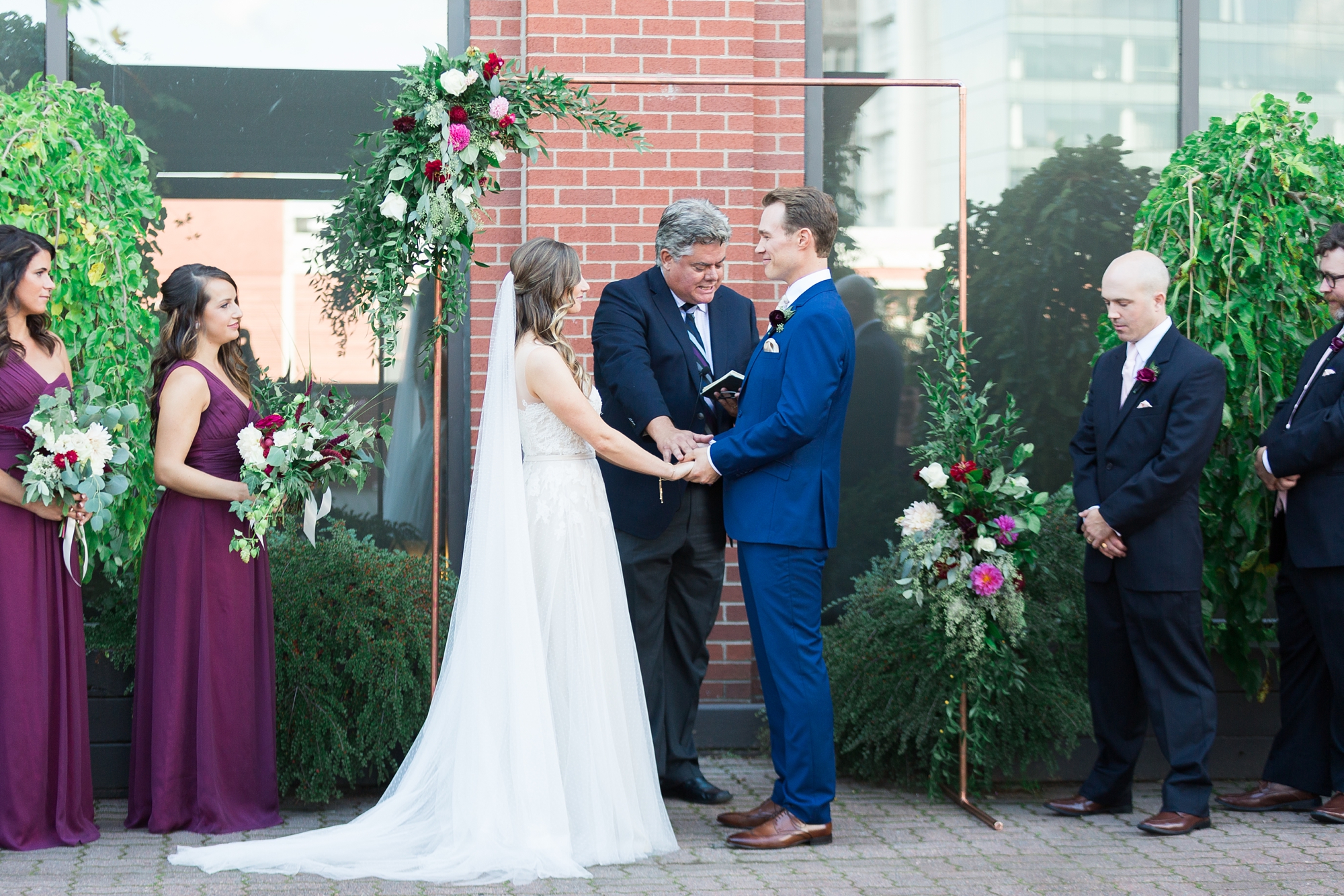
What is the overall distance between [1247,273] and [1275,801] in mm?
1885

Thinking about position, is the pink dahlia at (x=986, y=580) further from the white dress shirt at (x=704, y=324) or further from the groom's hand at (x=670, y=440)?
the white dress shirt at (x=704, y=324)

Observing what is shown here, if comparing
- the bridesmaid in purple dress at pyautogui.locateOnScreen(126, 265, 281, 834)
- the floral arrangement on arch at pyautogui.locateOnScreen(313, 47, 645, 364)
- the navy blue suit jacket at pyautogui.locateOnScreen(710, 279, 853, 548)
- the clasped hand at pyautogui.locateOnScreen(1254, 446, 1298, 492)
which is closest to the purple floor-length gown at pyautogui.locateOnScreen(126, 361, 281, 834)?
the bridesmaid in purple dress at pyautogui.locateOnScreen(126, 265, 281, 834)

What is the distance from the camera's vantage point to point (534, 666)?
3812 millimetres

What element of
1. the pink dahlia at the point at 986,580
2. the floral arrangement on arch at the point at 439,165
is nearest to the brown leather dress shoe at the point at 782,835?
the pink dahlia at the point at 986,580

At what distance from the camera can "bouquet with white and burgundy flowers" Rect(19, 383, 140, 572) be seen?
372cm

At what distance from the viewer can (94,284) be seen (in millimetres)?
4113

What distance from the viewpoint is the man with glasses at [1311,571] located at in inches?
164

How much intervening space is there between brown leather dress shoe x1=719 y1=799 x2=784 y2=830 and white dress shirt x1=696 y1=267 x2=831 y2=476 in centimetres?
113

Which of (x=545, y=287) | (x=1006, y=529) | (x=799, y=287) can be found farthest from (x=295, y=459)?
(x=1006, y=529)

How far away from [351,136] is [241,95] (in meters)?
0.50

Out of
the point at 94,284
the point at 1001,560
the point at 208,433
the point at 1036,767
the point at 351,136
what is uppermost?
the point at 351,136

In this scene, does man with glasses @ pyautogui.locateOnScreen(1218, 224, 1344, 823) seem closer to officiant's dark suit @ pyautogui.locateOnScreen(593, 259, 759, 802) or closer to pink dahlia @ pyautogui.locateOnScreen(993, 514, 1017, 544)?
pink dahlia @ pyautogui.locateOnScreen(993, 514, 1017, 544)

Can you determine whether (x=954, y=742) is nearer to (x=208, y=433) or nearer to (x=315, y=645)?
(x=315, y=645)

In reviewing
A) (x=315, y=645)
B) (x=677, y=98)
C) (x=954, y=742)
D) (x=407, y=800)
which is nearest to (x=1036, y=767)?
(x=954, y=742)
